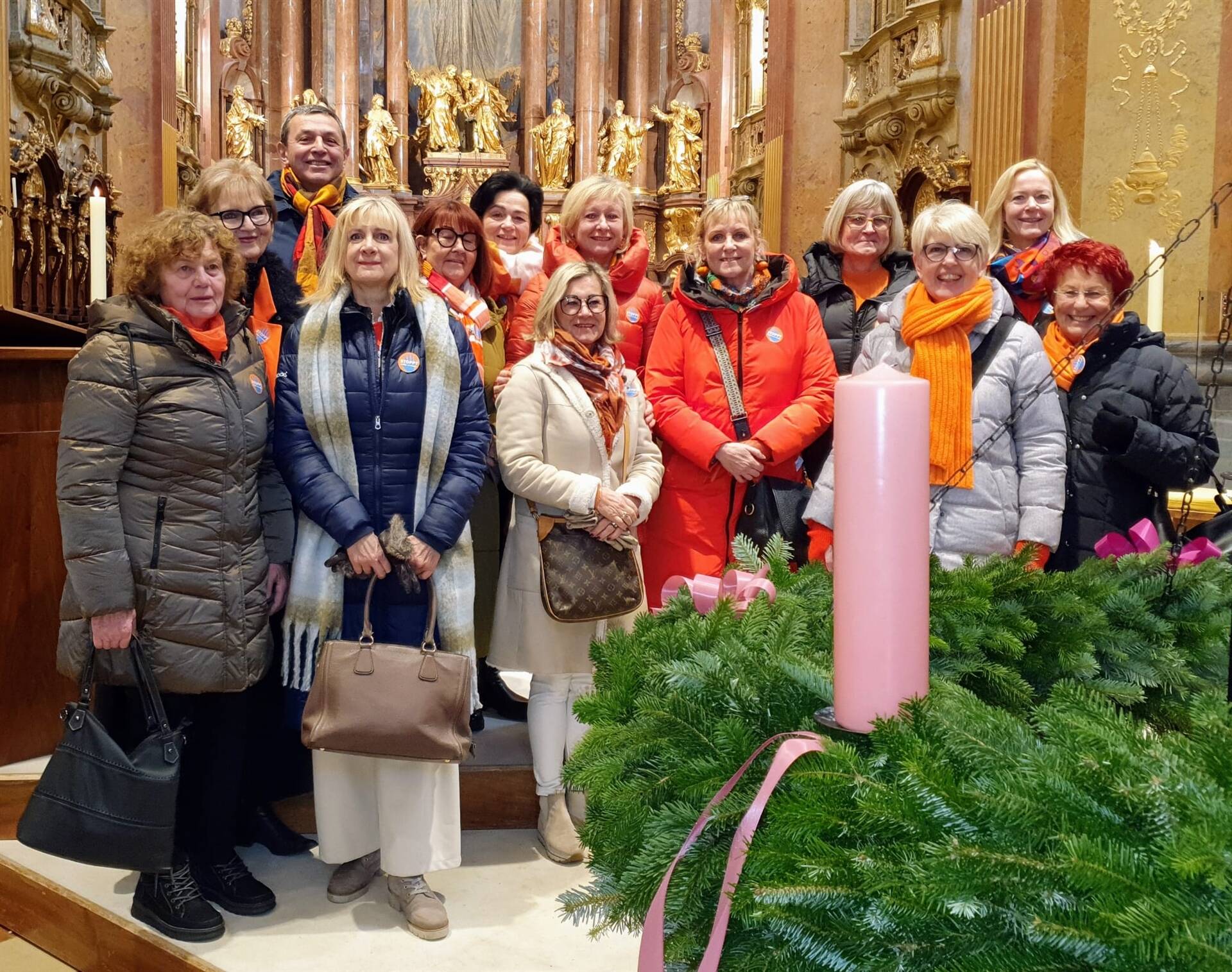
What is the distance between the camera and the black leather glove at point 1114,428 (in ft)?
7.71

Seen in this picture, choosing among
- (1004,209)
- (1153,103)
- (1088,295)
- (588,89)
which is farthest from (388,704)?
(588,89)

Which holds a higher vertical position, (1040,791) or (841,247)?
(841,247)

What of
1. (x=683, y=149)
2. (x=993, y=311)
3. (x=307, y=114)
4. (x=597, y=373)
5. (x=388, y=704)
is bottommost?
(x=388, y=704)

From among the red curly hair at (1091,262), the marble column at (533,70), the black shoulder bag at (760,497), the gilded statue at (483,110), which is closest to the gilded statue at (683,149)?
the marble column at (533,70)

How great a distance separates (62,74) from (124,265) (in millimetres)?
6365

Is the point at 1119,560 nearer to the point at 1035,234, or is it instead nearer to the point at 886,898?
the point at 886,898

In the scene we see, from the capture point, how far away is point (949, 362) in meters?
2.43

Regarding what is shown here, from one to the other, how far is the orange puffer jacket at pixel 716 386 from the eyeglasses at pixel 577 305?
0.28 meters

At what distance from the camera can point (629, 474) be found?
9.18ft

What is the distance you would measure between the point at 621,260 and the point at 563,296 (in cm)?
47

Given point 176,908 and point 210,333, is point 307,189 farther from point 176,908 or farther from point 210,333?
point 176,908

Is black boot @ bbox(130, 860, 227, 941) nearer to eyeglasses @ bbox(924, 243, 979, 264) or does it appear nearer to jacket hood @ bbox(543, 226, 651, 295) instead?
jacket hood @ bbox(543, 226, 651, 295)

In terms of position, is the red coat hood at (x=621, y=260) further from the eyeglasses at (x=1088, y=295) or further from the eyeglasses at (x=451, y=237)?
the eyeglasses at (x=1088, y=295)

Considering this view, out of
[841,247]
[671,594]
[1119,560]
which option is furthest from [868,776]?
[841,247]
